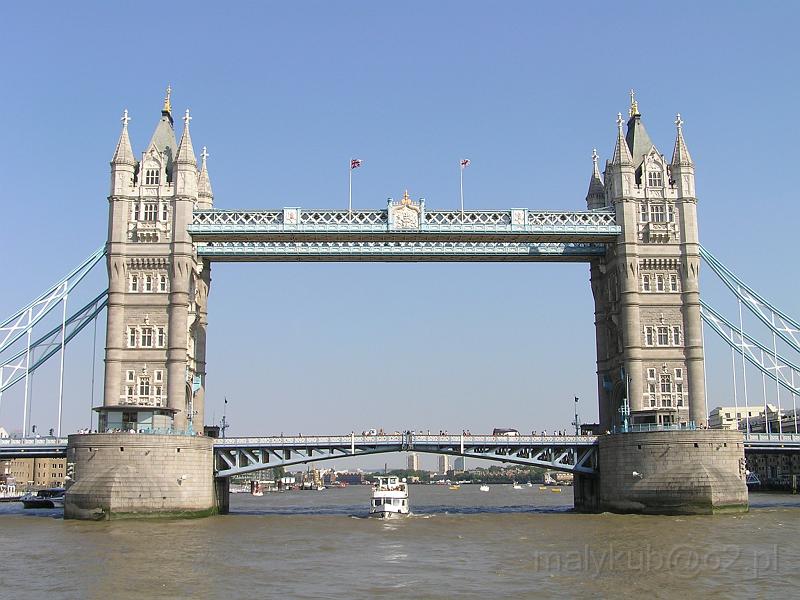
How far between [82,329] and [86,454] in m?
14.1

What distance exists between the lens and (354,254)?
8225 centimetres

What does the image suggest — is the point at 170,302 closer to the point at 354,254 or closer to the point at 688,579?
the point at 354,254

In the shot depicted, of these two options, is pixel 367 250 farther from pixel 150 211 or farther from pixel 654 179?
pixel 654 179

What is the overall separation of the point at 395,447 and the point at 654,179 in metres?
31.1

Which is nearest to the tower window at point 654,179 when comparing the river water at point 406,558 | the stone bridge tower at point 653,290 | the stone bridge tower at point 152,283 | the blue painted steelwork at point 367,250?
the stone bridge tower at point 653,290

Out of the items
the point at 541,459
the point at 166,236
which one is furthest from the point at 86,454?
the point at 541,459

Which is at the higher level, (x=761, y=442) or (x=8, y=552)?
(x=761, y=442)

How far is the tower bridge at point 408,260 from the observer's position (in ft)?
255

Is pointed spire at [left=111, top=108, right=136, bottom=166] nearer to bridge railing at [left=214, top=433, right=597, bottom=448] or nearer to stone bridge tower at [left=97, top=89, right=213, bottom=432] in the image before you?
stone bridge tower at [left=97, top=89, right=213, bottom=432]

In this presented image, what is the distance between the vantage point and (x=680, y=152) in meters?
83.3

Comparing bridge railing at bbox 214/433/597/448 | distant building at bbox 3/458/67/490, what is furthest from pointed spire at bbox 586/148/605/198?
distant building at bbox 3/458/67/490

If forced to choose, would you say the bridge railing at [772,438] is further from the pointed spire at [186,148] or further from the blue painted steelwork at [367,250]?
the pointed spire at [186,148]

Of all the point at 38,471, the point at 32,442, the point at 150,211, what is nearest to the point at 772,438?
the point at 150,211

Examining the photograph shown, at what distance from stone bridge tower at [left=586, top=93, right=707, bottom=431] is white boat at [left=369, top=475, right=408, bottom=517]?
1892 centimetres
